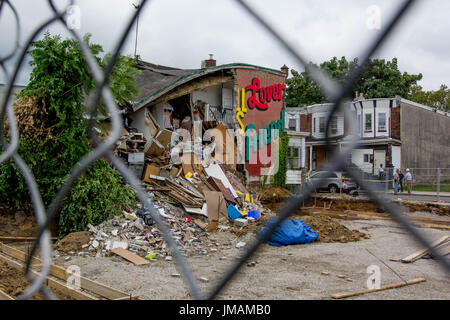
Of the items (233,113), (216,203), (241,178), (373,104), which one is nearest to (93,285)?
(216,203)

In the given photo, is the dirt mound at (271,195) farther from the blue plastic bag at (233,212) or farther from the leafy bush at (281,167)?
the blue plastic bag at (233,212)

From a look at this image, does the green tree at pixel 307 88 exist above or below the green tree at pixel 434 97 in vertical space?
below

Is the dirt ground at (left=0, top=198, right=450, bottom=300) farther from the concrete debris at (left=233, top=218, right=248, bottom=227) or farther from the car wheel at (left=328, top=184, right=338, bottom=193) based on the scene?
the car wheel at (left=328, top=184, right=338, bottom=193)

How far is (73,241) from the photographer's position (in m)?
7.35

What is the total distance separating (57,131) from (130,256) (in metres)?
3.07

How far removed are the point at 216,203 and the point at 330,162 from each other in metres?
10.4

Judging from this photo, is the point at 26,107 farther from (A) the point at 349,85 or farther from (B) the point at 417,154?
(B) the point at 417,154

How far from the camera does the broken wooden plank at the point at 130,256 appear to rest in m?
6.81

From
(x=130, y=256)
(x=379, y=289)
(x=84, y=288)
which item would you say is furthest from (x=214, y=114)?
(x=84, y=288)

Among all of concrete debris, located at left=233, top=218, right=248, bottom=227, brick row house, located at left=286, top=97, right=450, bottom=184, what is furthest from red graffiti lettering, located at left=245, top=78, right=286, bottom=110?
concrete debris, located at left=233, top=218, right=248, bottom=227

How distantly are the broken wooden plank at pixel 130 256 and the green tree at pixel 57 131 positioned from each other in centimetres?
115

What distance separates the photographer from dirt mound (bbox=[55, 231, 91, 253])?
7202 mm

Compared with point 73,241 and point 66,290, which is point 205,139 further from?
point 66,290

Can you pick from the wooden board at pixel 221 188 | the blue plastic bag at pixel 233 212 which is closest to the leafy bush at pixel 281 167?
the wooden board at pixel 221 188
